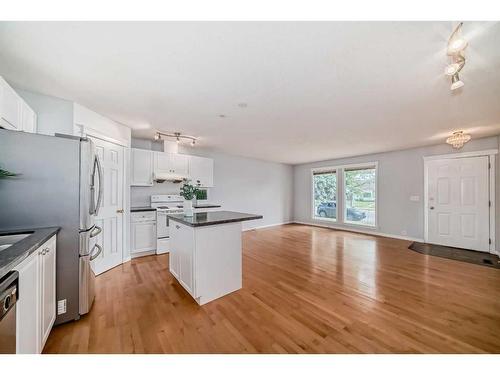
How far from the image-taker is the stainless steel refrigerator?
1724 mm

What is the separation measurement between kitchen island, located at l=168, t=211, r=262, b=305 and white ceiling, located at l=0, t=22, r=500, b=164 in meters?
1.50

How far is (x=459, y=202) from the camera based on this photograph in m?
4.43

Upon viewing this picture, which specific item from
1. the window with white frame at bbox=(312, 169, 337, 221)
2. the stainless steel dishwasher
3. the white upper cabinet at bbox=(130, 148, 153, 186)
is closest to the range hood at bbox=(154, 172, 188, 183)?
the white upper cabinet at bbox=(130, 148, 153, 186)

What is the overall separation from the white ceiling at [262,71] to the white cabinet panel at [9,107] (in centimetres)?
27

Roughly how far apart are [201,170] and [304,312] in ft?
12.6

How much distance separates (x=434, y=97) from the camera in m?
2.36

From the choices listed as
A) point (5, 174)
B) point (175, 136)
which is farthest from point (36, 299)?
point (175, 136)

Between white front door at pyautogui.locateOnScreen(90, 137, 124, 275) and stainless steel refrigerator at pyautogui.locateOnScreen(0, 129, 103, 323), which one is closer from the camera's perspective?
stainless steel refrigerator at pyautogui.locateOnScreen(0, 129, 103, 323)

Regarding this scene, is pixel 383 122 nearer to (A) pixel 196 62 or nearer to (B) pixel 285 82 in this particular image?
(B) pixel 285 82

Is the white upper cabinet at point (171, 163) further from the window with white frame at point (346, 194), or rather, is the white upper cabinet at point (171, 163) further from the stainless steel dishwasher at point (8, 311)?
the window with white frame at point (346, 194)

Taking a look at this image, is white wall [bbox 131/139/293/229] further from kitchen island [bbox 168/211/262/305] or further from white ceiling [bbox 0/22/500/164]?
kitchen island [bbox 168/211/262/305]

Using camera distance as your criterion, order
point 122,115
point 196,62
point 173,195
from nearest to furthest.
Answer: point 196,62 → point 122,115 → point 173,195
